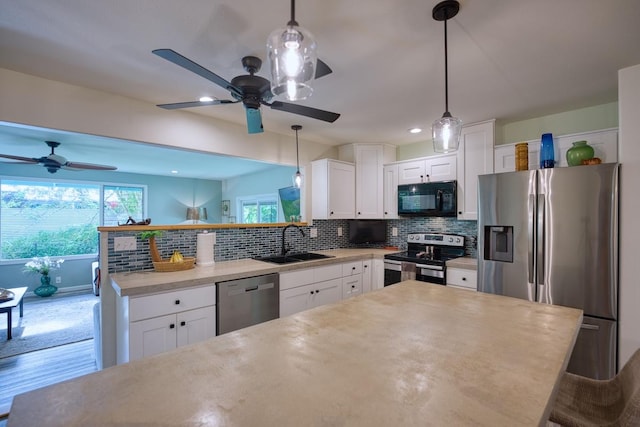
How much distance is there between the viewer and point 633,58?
73.5 inches

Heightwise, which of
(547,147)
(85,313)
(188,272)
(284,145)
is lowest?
(85,313)

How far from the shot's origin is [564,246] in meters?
2.17

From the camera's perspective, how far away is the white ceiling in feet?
4.70

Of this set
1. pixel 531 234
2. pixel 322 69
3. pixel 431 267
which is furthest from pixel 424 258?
pixel 322 69

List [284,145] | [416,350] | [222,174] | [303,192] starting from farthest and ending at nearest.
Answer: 1. [222,174]
2. [303,192]
3. [284,145]
4. [416,350]

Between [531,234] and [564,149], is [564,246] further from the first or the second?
[564,149]

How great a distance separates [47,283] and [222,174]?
3.87 meters

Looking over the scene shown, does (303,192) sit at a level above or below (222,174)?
below

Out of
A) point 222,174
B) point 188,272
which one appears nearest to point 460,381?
point 188,272

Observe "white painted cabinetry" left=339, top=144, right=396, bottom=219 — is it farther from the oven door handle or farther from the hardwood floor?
the hardwood floor

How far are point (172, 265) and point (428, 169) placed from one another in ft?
9.71

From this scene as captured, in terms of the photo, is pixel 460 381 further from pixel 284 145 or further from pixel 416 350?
pixel 284 145

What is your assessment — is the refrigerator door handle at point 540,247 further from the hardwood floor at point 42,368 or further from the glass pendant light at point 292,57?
the hardwood floor at point 42,368

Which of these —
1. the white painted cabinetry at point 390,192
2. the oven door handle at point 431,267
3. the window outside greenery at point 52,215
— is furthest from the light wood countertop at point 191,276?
the window outside greenery at point 52,215
